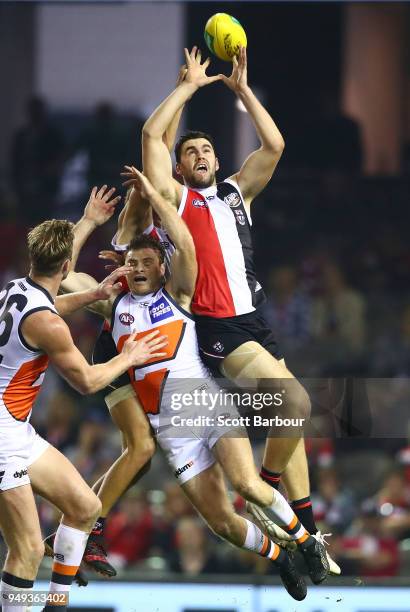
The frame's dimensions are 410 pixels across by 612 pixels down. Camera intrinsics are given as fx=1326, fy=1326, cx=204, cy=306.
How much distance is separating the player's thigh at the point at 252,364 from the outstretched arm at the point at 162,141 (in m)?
1.00

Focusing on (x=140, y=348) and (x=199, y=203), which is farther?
(x=199, y=203)

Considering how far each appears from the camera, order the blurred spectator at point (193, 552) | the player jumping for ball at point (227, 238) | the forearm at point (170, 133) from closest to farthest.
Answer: the player jumping for ball at point (227, 238), the forearm at point (170, 133), the blurred spectator at point (193, 552)

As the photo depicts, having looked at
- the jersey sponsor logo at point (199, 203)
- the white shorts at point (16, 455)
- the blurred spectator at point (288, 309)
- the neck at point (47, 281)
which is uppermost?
the jersey sponsor logo at point (199, 203)

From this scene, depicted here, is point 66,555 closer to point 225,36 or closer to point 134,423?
point 134,423

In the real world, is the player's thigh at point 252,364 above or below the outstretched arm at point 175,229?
below

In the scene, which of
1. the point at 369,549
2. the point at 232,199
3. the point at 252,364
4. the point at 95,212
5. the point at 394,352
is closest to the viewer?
the point at 252,364

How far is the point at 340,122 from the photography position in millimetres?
17750

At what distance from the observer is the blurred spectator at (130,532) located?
12.6m

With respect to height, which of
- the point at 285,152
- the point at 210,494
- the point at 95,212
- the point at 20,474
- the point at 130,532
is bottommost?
the point at 130,532

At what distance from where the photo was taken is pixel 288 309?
1582 centimetres

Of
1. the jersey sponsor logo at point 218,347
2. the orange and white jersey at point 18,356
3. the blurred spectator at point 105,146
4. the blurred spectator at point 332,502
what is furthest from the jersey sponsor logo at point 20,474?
the blurred spectator at point 105,146

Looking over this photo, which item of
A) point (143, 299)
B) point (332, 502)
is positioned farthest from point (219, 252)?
point (332, 502)

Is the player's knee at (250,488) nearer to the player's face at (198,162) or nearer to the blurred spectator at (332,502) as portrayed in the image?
the player's face at (198,162)

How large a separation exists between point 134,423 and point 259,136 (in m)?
1.93
